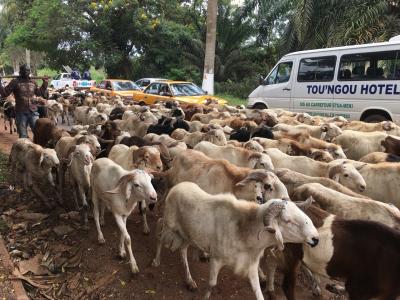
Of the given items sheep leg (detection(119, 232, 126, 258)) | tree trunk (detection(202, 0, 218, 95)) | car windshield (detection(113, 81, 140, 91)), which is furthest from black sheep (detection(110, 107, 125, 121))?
car windshield (detection(113, 81, 140, 91))

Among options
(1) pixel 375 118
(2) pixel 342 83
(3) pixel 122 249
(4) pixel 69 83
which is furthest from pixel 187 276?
(4) pixel 69 83

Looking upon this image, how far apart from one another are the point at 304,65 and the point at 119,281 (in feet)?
34.0

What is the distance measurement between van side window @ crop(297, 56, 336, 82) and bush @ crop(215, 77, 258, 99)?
1223 centimetres

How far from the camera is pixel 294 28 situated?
21.8 metres

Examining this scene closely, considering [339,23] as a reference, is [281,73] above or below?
below

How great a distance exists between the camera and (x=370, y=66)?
11.8 m

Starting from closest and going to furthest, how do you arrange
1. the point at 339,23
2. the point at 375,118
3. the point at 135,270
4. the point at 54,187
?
1. the point at 135,270
2. the point at 54,187
3. the point at 375,118
4. the point at 339,23

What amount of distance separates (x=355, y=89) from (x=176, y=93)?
A: 693 centimetres

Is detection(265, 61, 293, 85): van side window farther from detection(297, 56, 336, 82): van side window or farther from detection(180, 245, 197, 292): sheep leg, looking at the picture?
detection(180, 245, 197, 292): sheep leg

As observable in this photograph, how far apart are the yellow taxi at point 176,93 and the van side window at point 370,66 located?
513 cm

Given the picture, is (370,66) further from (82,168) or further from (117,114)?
(82,168)

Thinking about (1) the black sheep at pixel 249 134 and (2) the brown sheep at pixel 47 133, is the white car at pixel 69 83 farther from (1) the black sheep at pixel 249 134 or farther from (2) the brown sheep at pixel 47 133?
(1) the black sheep at pixel 249 134

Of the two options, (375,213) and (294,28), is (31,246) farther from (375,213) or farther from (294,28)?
(294,28)

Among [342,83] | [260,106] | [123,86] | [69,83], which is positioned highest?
[342,83]
